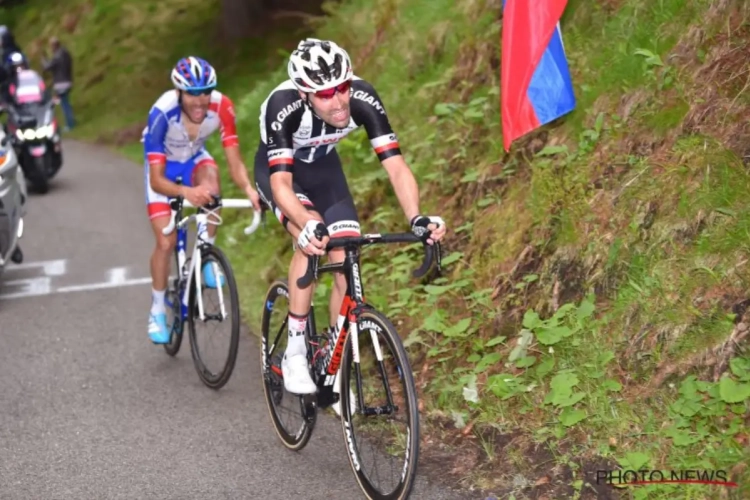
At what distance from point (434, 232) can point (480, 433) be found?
152 centimetres

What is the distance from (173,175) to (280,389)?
2396 millimetres

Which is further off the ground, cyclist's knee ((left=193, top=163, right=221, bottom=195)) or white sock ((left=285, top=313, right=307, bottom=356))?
cyclist's knee ((left=193, top=163, right=221, bottom=195))

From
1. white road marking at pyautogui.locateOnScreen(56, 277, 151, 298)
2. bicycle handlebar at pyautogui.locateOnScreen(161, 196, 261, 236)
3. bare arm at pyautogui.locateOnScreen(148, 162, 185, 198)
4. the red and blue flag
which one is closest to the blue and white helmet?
bare arm at pyautogui.locateOnScreen(148, 162, 185, 198)

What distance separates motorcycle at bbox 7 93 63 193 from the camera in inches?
662

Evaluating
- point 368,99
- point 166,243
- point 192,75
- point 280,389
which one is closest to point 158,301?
point 166,243

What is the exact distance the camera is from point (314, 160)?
6.29 meters

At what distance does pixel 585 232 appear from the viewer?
6.71 metres

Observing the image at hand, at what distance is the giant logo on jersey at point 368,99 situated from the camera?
19.1 ft

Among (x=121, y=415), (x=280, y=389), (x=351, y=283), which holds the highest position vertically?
(x=351, y=283)

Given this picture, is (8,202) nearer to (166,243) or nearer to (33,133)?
(166,243)

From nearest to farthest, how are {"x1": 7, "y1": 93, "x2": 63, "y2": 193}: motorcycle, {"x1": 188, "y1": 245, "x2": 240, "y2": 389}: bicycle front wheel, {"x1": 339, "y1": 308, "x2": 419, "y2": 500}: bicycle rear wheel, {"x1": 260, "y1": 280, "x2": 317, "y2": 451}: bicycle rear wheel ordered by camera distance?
1. {"x1": 339, "y1": 308, "x2": 419, "y2": 500}: bicycle rear wheel
2. {"x1": 260, "y1": 280, "x2": 317, "y2": 451}: bicycle rear wheel
3. {"x1": 188, "y1": 245, "x2": 240, "y2": 389}: bicycle front wheel
4. {"x1": 7, "y1": 93, "x2": 63, "y2": 193}: motorcycle

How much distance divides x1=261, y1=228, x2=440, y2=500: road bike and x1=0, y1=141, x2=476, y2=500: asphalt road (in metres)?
0.25

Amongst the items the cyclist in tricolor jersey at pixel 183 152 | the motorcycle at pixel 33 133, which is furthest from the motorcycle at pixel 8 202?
the motorcycle at pixel 33 133

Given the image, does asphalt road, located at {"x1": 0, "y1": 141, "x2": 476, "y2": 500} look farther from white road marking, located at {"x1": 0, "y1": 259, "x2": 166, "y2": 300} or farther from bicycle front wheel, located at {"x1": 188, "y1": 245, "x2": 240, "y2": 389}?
bicycle front wheel, located at {"x1": 188, "y1": 245, "x2": 240, "y2": 389}
